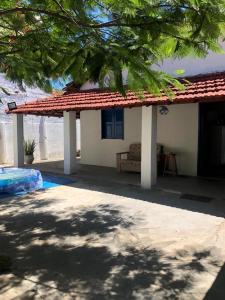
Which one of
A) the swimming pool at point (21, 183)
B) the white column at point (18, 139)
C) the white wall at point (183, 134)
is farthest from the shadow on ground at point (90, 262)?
the white column at point (18, 139)

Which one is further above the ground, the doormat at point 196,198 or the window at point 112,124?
the window at point 112,124

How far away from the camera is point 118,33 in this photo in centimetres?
446

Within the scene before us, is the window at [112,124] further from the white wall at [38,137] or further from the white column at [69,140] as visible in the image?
the white wall at [38,137]

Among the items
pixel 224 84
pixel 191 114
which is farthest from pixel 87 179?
pixel 224 84

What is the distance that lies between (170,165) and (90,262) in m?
8.03

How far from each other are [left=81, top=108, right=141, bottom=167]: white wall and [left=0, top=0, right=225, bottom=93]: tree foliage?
922 cm

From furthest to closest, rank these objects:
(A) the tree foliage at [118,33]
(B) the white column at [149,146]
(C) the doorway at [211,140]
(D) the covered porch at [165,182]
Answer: (C) the doorway at [211,140] → (B) the white column at [149,146] → (D) the covered porch at [165,182] → (A) the tree foliage at [118,33]

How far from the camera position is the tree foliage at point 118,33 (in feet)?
11.9

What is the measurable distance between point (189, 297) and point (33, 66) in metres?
4.07

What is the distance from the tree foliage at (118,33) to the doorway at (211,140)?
810 centimetres

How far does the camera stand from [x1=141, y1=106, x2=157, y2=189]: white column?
1023 centimetres

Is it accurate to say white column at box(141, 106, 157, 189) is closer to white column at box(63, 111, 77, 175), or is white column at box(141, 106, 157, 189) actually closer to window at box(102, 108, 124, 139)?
white column at box(63, 111, 77, 175)

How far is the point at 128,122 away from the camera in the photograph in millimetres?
14328

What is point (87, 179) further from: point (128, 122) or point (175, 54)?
point (175, 54)
